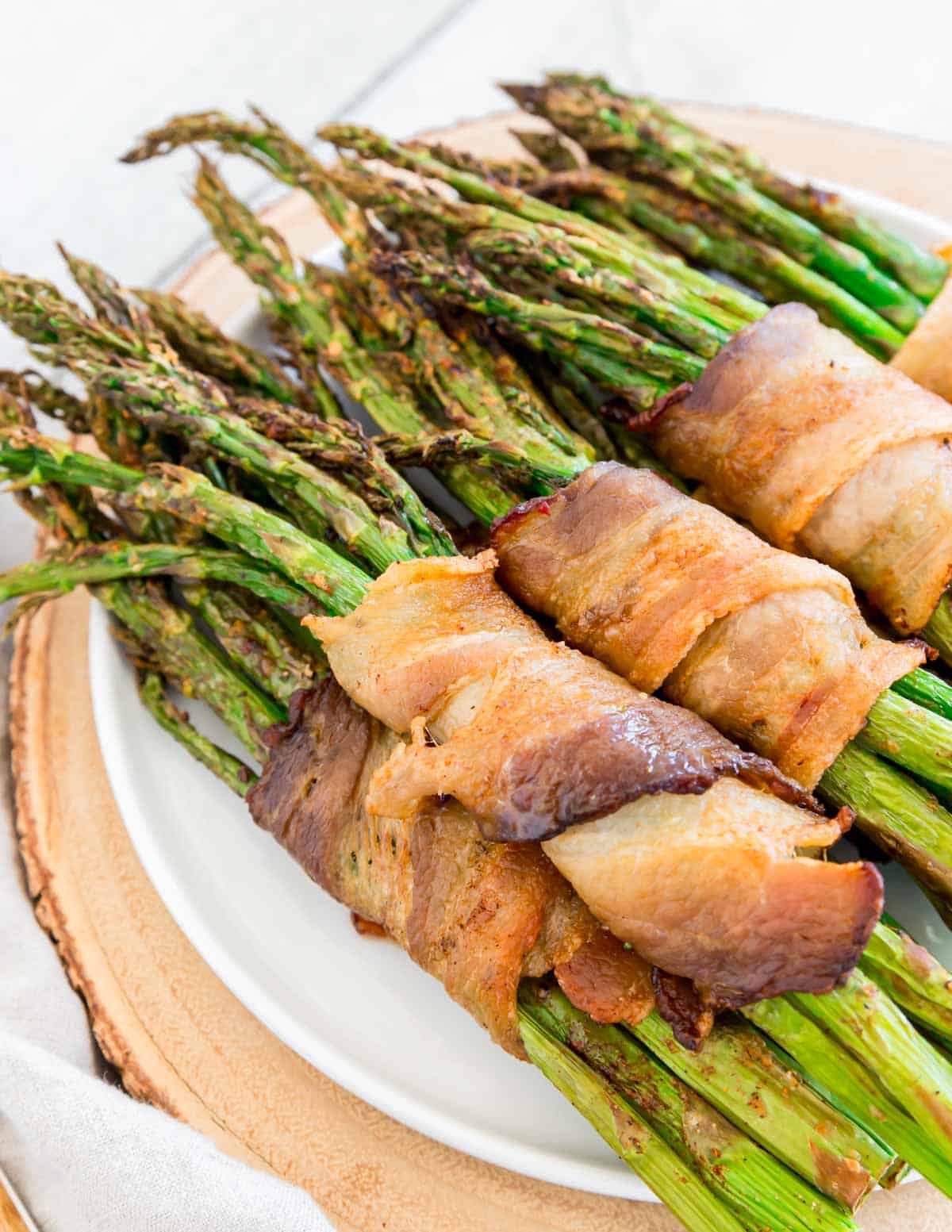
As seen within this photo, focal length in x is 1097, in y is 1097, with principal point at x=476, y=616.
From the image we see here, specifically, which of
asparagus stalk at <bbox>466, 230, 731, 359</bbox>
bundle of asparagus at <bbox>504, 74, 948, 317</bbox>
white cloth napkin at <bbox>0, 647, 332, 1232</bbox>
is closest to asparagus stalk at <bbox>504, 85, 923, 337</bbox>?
bundle of asparagus at <bbox>504, 74, 948, 317</bbox>

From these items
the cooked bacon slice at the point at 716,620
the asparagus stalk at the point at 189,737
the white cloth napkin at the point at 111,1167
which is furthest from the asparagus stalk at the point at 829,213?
the white cloth napkin at the point at 111,1167

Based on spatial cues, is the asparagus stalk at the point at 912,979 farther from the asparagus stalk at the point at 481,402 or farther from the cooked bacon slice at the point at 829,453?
the asparagus stalk at the point at 481,402

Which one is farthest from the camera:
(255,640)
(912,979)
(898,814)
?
(255,640)

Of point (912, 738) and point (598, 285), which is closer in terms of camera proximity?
point (912, 738)

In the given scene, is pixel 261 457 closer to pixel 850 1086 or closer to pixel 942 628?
pixel 942 628

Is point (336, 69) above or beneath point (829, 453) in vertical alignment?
above

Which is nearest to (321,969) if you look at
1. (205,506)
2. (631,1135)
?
(631,1135)

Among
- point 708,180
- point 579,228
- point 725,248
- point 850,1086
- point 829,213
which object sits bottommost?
point 850,1086

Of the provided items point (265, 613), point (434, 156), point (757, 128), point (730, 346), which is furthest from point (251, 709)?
point (757, 128)
